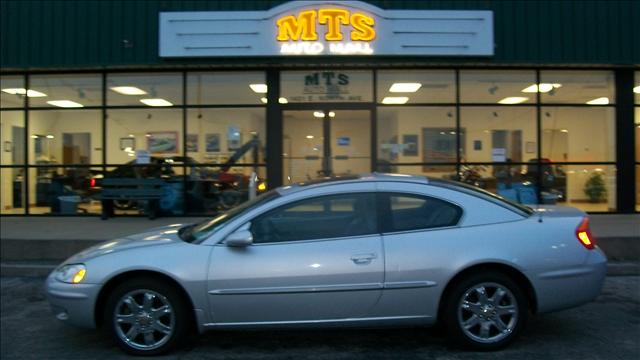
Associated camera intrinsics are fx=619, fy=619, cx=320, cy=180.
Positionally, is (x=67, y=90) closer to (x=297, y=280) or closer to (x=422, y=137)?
(x=422, y=137)

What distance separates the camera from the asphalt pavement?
17.4 ft

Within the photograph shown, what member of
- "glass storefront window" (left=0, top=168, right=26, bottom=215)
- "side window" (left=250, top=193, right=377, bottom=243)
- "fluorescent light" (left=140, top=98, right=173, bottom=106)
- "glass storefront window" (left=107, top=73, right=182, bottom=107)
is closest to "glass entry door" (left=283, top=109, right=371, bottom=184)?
"glass storefront window" (left=107, top=73, right=182, bottom=107)

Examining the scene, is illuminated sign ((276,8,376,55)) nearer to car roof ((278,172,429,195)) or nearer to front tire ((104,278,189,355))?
car roof ((278,172,429,195))

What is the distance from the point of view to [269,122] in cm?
1284

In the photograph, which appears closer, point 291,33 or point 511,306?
point 511,306

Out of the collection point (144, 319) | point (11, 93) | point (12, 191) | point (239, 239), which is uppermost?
point (11, 93)

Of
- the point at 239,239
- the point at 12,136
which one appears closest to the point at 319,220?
the point at 239,239

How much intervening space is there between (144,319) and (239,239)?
42.5 inches

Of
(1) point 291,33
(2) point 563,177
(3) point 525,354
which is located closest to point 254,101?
(1) point 291,33

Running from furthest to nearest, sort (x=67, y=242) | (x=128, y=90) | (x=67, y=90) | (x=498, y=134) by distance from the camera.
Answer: (x=67, y=90) → (x=128, y=90) → (x=498, y=134) → (x=67, y=242)

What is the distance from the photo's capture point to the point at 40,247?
9.12 m

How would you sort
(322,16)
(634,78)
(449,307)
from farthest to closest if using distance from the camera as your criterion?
(634,78) → (322,16) → (449,307)

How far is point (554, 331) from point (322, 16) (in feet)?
24.5

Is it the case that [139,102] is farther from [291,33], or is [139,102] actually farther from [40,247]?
[40,247]
